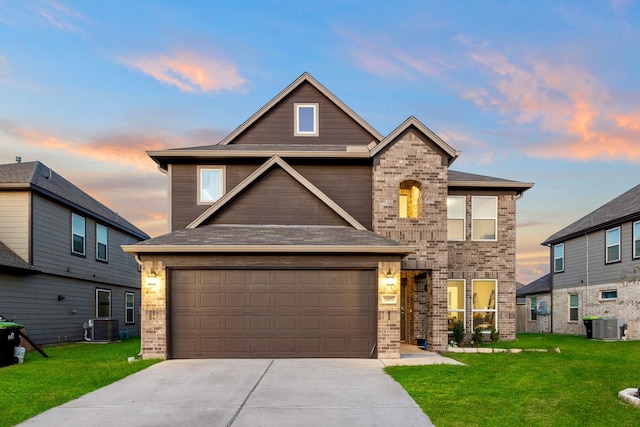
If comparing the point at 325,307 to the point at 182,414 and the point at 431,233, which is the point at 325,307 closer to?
the point at 431,233

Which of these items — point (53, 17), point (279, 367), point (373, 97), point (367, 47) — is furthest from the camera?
point (373, 97)

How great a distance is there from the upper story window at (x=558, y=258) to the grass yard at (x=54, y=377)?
2190 cm

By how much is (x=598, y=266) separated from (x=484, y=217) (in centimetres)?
926

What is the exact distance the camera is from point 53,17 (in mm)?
14586

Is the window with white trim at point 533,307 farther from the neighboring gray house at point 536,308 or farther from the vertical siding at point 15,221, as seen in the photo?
the vertical siding at point 15,221

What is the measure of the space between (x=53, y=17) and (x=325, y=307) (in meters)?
13.0

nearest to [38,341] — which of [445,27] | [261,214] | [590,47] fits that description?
[261,214]

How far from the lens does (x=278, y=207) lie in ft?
44.8

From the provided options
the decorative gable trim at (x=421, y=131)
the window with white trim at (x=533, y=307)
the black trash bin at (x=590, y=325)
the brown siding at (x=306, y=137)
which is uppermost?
the brown siding at (x=306, y=137)

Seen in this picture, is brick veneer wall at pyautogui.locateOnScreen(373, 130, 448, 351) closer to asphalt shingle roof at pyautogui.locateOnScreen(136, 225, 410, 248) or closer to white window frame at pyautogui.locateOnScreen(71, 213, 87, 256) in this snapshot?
asphalt shingle roof at pyautogui.locateOnScreen(136, 225, 410, 248)

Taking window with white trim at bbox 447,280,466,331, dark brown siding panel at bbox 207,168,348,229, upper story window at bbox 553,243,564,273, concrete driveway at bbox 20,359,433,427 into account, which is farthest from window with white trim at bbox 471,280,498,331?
upper story window at bbox 553,243,564,273

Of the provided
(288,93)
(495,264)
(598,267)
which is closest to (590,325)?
(598,267)

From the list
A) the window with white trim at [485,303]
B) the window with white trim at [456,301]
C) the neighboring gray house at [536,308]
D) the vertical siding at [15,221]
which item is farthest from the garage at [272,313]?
the neighboring gray house at [536,308]

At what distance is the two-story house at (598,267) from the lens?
1836cm
